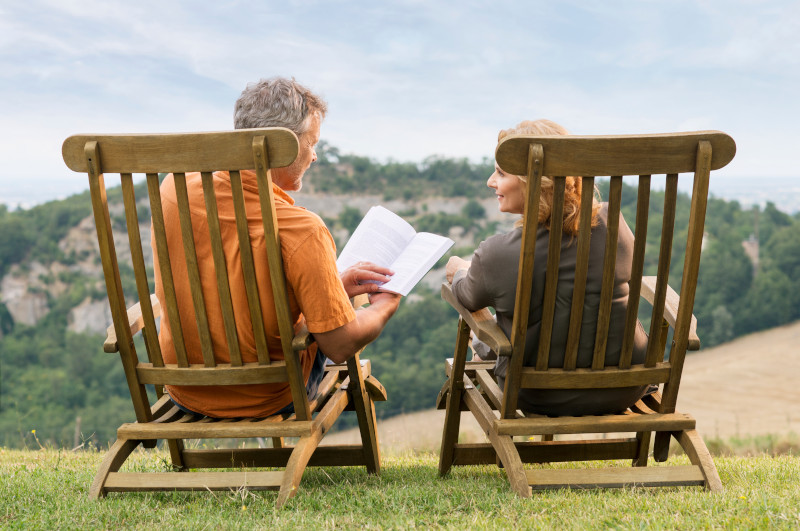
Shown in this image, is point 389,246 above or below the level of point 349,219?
above

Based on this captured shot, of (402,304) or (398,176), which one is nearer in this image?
(402,304)

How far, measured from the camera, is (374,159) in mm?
54031

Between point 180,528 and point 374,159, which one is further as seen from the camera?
point 374,159

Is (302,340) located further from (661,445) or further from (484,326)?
(661,445)

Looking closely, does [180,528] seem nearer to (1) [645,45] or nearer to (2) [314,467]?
(2) [314,467]

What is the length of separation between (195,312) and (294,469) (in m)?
0.51

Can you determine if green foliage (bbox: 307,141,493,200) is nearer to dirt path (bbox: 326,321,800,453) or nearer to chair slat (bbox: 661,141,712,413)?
dirt path (bbox: 326,321,800,453)

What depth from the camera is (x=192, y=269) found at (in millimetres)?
2014

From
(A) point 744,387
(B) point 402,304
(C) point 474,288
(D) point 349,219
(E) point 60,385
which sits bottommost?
(E) point 60,385

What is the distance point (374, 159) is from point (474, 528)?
5292 cm

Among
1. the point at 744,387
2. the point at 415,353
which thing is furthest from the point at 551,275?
the point at 744,387

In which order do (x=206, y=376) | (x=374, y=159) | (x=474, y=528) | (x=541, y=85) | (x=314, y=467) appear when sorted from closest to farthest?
1. (x=474, y=528)
2. (x=206, y=376)
3. (x=314, y=467)
4. (x=374, y=159)
5. (x=541, y=85)

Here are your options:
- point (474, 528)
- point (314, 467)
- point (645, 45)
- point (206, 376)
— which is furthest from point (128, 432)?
point (645, 45)

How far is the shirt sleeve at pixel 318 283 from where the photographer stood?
2.03 meters
